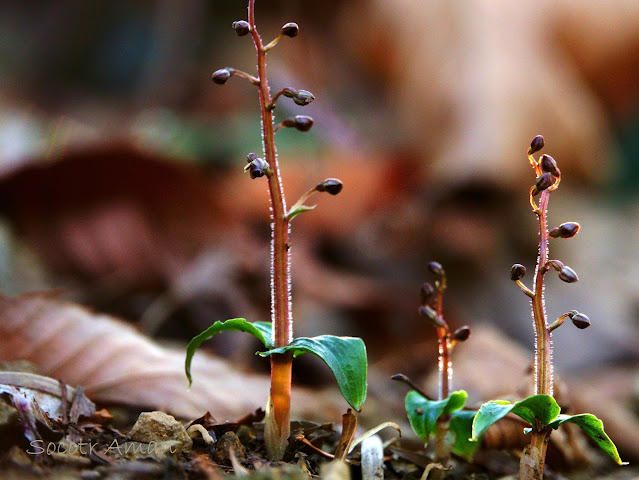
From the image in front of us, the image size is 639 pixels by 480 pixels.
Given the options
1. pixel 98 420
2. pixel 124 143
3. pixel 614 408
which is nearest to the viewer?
pixel 98 420

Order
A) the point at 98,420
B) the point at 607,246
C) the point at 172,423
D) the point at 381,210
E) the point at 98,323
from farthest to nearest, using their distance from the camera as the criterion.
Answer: the point at 607,246 < the point at 381,210 < the point at 98,323 < the point at 98,420 < the point at 172,423

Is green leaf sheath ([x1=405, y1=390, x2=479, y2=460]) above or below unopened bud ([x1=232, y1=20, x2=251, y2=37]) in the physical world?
below

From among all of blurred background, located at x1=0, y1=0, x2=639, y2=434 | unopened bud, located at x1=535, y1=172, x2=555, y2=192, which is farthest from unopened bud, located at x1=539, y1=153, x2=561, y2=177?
blurred background, located at x1=0, y1=0, x2=639, y2=434

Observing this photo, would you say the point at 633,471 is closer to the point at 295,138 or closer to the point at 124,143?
the point at 124,143

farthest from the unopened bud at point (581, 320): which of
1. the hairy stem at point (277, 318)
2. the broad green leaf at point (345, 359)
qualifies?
the hairy stem at point (277, 318)

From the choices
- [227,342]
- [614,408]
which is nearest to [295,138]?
[227,342]

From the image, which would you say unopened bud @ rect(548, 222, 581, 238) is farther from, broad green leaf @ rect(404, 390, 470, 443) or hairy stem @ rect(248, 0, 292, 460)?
hairy stem @ rect(248, 0, 292, 460)

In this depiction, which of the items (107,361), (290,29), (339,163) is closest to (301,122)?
(290,29)
